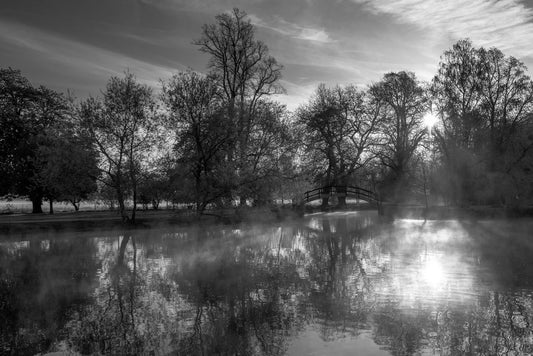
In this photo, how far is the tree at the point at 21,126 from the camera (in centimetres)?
4506

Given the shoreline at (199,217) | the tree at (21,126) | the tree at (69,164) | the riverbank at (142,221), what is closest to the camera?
the tree at (69,164)

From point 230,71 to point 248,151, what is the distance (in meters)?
10.2

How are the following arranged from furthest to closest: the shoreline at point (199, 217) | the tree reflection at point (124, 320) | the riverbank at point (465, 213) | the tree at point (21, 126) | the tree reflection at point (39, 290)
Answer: the tree at point (21, 126) → the riverbank at point (465, 213) → the shoreline at point (199, 217) → the tree reflection at point (39, 290) → the tree reflection at point (124, 320)

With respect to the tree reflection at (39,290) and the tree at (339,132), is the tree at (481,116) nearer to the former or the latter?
the tree at (339,132)

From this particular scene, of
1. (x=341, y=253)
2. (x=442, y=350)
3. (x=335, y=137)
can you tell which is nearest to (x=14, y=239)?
(x=341, y=253)

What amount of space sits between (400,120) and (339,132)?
8.02m

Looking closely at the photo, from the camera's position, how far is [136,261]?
1852 cm

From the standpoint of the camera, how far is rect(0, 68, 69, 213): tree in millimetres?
45062

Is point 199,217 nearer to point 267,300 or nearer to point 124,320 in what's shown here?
point 267,300

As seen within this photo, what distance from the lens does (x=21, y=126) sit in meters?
46.0

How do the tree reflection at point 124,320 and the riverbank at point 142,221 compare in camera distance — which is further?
the riverbank at point 142,221

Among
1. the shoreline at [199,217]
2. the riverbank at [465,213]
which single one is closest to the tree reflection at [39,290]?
the shoreline at [199,217]

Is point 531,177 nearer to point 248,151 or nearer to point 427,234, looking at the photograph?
point 427,234

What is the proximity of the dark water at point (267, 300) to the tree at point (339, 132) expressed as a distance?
3663cm
